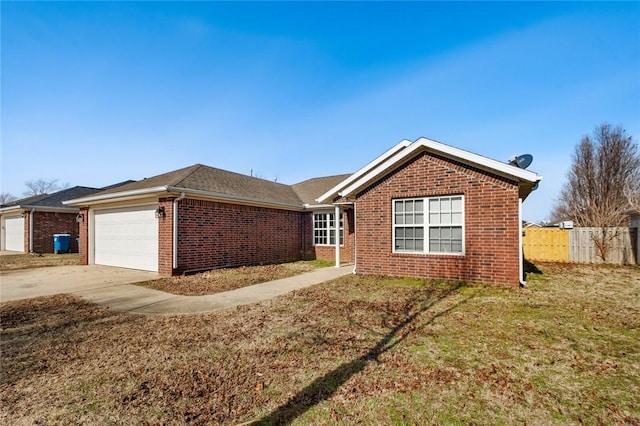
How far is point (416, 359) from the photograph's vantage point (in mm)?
3787

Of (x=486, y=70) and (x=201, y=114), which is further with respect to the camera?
(x=201, y=114)

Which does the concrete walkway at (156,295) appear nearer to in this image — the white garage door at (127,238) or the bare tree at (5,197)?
the white garage door at (127,238)

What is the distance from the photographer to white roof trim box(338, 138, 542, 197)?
762 cm

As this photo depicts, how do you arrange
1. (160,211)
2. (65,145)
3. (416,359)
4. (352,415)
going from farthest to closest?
(65,145)
(160,211)
(416,359)
(352,415)

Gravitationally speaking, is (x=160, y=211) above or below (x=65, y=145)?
below

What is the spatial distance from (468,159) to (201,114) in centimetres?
1145

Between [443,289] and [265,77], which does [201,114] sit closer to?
[265,77]

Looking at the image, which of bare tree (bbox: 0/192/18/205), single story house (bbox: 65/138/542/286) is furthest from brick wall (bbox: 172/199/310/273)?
bare tree (bbox: 0/192/18/205)

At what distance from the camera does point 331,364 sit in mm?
3691

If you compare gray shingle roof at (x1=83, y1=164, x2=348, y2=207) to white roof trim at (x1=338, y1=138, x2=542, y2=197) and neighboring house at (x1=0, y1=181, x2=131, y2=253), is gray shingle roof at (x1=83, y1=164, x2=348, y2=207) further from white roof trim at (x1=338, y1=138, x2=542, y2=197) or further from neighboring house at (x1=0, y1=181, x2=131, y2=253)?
neighboring house at (x1=0, y1=181, x2=131, y2=253)

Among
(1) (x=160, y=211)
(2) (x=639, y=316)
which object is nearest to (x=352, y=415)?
(2) (x=639, y=316)

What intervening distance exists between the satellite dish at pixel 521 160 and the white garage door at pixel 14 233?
94.9ft

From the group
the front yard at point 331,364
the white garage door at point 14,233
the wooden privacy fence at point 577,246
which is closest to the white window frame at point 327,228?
the front yard at point 331,364

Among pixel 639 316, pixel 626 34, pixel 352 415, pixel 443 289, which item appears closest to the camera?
pixel 352 415
